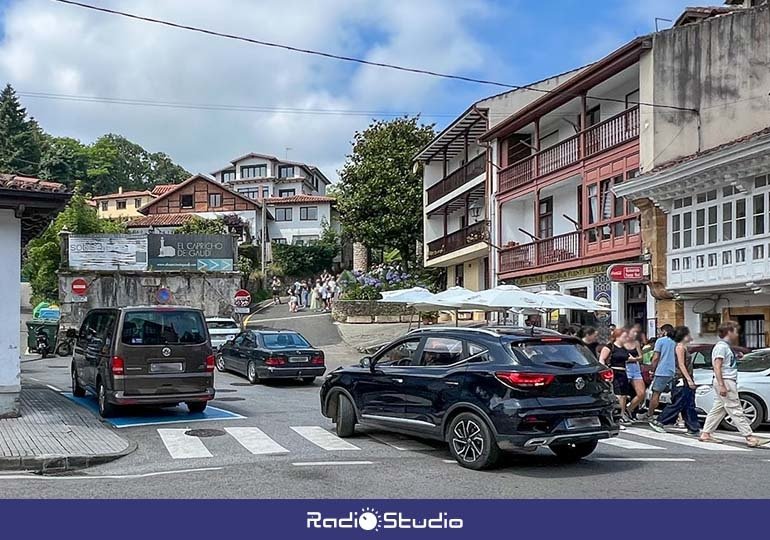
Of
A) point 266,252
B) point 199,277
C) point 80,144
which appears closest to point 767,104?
point 199,277

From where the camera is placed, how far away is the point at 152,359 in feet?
43.5

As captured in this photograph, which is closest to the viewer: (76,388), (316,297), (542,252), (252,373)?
→ (76,388)

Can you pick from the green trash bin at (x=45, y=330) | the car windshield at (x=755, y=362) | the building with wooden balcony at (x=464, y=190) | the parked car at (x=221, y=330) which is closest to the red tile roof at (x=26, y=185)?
the car windshield at (x=755, y=362)

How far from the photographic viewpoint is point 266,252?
67.2 m

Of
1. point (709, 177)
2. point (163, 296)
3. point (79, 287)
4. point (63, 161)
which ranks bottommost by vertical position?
point (163, 296)

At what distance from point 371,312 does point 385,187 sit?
13041 mm

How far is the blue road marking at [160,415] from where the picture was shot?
13312 mm

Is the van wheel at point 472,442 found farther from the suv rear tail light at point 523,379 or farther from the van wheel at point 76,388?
the van wheel at point 76,388

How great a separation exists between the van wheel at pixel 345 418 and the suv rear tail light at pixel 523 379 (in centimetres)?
314

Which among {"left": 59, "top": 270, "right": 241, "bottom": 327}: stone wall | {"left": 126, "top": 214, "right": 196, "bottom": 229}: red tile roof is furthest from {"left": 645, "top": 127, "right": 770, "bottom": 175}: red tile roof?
{"left": 126, "top": 214, "right": 196, "bottom": 229}: red tile roof

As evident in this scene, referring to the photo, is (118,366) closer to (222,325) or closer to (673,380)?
(673,380)

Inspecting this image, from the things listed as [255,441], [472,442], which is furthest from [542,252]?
[472,442]

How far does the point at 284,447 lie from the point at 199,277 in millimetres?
27923

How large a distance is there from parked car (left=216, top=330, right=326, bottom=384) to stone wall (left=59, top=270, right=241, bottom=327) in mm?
15890
